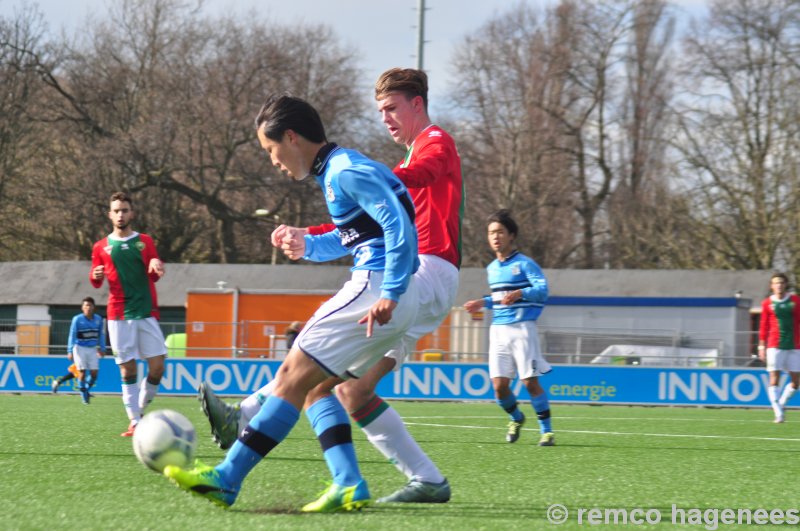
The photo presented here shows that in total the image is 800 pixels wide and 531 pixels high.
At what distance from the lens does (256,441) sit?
4.88m

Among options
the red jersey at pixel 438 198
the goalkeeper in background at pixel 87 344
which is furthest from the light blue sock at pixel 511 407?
the goalkeeper in background at pixel 87 344

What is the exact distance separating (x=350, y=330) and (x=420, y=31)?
75.0 feet

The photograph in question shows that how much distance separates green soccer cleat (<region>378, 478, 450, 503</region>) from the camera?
17.9ft

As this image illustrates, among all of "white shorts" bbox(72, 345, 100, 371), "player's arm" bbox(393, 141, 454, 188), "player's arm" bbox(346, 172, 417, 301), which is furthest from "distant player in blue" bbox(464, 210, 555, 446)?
"white shorts" bbox(72, 345, 100, 371)

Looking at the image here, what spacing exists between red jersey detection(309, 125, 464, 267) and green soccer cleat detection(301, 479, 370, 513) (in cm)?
123

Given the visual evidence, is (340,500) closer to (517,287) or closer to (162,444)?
(162,444)

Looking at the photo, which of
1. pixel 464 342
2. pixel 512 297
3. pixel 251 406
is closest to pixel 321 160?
pixel 251 406

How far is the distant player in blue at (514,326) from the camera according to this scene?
9812 millimetres

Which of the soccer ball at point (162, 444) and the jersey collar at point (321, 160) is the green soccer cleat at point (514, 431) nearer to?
the soccer ball at point (162, 444)

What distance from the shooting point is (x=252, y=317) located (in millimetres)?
30672

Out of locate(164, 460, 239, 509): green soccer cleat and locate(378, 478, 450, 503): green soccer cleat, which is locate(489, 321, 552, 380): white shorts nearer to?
locate(378, 478, 450, 503): green soccer cleat

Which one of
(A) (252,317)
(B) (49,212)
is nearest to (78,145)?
(B) (49,212)

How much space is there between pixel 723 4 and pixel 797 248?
7.92 metres

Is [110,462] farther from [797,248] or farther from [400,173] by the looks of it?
[797,248]
